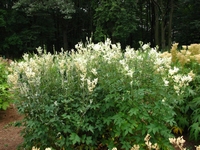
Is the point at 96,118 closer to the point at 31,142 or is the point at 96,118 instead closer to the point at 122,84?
the point at 122,84

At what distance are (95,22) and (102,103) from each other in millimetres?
22084

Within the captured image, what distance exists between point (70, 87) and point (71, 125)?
491 millimetres

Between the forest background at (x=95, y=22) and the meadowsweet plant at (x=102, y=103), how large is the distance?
1443 centimetres

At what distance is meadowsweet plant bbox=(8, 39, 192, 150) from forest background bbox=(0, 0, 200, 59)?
47.4 feet

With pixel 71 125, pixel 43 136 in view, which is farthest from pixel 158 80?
pixel 43 136

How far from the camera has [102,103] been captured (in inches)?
135

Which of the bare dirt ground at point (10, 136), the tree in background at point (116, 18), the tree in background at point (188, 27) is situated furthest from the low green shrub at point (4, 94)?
the tree in background at point (188, 27)

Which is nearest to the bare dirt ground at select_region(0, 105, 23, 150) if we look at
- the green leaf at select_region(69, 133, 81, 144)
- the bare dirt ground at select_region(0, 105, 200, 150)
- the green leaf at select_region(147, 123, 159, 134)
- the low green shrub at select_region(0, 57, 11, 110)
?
the bare dirt ground at select_region(0, 105, 200, 150)

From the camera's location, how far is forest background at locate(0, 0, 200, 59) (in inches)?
804

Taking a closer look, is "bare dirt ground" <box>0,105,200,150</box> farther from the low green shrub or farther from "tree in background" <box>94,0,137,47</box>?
"tree in background" <box>94,0,137,47</box>

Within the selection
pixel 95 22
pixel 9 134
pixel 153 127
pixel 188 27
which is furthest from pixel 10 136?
pixel 95 22

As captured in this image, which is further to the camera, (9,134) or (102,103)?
(9,134)

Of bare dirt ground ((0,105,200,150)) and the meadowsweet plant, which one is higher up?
the meadowsweet plant

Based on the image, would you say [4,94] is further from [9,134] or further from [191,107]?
[191,107]
